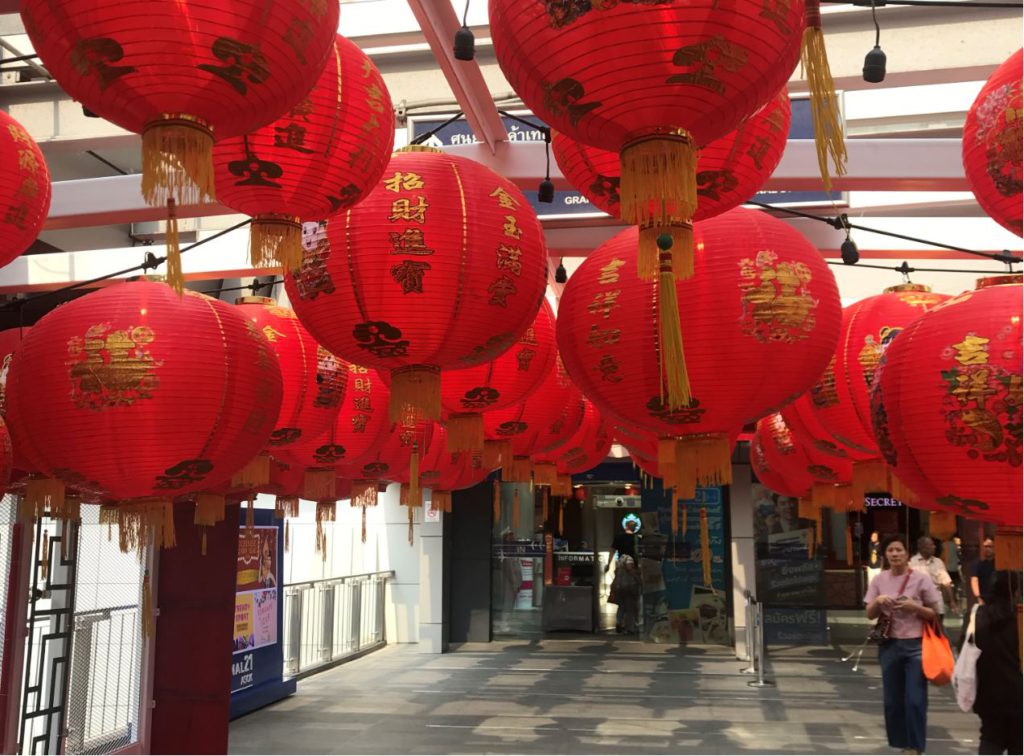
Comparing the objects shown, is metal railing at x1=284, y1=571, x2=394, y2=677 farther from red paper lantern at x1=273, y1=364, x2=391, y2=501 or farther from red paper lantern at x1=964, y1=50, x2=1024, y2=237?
red paper lantern at x1=964, y1=50, x2=1024, y2=237

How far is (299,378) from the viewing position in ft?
10.9

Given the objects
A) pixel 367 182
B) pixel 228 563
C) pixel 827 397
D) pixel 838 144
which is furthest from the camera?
pixel 228 563

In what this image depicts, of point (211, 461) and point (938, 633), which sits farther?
point (938, 633)

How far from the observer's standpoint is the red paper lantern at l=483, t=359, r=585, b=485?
355cm

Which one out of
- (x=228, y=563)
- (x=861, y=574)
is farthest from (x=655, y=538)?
(x=228, y=563)

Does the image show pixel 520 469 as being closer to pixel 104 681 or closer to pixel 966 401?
pixel 966 401

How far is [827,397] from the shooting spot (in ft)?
10.6

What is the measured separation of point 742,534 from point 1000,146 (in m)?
10.1

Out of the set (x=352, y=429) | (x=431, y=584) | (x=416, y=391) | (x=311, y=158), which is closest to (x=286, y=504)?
(x=352, y=429)

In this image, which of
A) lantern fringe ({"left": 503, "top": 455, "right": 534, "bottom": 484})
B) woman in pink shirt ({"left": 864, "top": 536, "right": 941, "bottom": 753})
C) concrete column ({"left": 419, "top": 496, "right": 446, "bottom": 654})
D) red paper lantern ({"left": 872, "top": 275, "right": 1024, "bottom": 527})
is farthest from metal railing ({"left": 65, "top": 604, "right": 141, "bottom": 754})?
concrete column ({"left": 419, "top": 496, "right": 446, "bottom": 654})

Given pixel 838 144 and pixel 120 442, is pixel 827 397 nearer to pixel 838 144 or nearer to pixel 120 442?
pixel 838 144

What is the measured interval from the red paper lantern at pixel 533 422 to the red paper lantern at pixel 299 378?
576mm

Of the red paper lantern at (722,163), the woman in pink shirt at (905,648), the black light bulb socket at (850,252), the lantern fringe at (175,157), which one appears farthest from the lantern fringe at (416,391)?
the woman in pink shirt at (905,648)

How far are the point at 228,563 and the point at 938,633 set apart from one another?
13.4 ft
